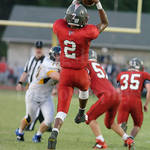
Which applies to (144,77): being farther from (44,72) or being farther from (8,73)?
(8,73)

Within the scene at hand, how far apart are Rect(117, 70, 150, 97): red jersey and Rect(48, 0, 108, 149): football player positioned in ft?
6.77

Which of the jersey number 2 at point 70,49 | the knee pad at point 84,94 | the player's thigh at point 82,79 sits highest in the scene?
the jersey number 2 at point 70,49

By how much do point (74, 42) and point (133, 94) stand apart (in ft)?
7.97

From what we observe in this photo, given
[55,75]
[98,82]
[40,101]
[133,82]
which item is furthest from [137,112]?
[55,75]

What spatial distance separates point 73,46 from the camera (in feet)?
22.1

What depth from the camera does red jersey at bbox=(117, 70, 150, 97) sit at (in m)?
8.79

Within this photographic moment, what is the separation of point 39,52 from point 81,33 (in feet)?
10.2

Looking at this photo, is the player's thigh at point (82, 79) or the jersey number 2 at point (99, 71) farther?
the jersey number 2 at point (99, 71)

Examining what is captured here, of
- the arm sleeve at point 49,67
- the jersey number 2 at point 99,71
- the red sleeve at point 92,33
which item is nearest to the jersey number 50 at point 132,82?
the jersey number 2 at point 99,71

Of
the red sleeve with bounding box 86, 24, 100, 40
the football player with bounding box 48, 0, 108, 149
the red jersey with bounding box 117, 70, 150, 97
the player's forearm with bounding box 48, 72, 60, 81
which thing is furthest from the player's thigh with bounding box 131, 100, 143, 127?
the red sleeve with bounding box 86, 24, 100, 40

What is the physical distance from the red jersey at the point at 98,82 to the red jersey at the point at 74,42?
763 mm

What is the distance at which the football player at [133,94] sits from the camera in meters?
8.73

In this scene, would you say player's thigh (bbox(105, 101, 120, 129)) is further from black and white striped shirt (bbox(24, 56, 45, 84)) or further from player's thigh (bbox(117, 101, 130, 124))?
black and white striped shirt (bbox(24, 56, 45, 84))

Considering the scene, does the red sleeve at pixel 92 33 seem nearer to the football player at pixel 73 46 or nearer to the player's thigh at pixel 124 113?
the football player at pixel 73 46
